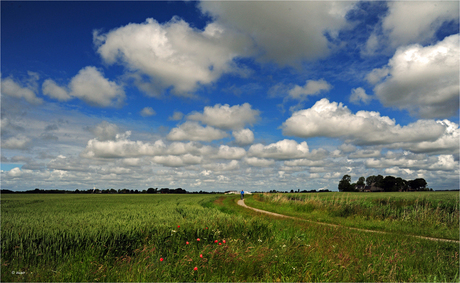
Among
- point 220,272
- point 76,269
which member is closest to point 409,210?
point 220,272

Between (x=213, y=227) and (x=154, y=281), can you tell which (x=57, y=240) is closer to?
(x=154, y=281)

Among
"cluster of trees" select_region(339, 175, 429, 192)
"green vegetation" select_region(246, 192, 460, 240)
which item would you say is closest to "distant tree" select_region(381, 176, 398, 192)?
"cluster of trees" select_region(339, 175, 429, 192)

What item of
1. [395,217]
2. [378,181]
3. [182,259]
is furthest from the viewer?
[378,181]

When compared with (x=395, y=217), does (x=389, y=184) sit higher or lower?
lower

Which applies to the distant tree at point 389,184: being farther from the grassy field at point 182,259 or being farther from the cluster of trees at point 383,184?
the grassy field at point 182,259

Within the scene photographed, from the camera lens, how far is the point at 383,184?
13150cm

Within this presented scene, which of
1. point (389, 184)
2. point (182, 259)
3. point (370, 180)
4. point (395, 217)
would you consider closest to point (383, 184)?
point (389, 184)

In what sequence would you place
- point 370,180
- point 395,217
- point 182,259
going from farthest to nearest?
point 370,180 → point 395,217 → point 182,259

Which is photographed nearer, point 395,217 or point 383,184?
point 395,217

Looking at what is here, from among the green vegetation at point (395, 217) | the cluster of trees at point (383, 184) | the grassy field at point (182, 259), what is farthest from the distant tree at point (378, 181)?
the grassy field at point (182, 259)

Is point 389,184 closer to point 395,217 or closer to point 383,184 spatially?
point 383,184

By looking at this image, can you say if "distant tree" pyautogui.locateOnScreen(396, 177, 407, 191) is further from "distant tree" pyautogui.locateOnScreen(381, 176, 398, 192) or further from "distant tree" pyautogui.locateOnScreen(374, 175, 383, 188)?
"distant tree" pyautogui.locateOnScreen(374, 175, 383, 188)

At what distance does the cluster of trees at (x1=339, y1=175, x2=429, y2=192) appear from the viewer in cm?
12888

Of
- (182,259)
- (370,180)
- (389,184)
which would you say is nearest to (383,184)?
(389,184)
